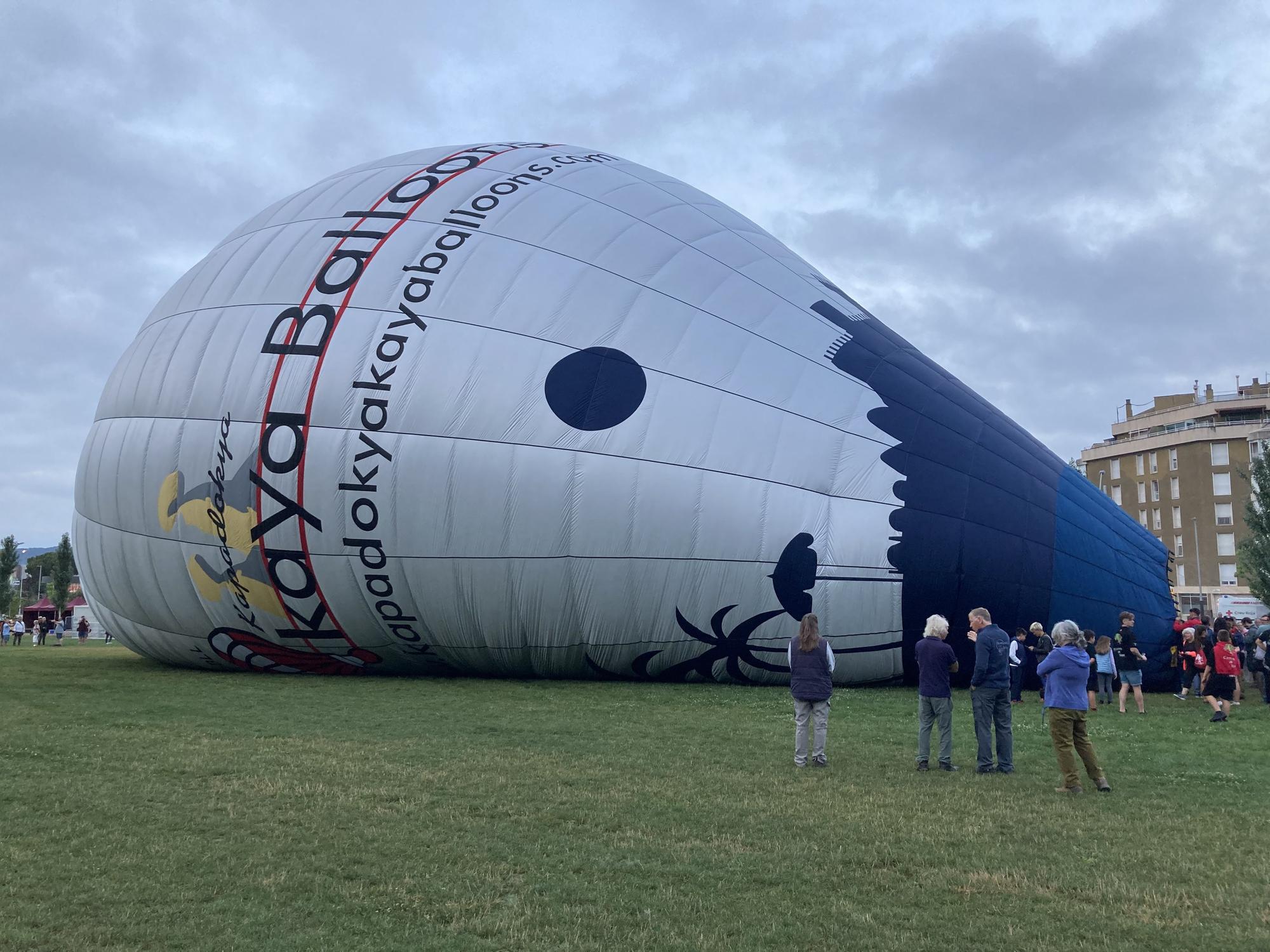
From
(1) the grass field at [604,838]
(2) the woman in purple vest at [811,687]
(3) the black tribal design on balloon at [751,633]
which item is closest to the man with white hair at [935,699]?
(1) the grass field at [604,838]

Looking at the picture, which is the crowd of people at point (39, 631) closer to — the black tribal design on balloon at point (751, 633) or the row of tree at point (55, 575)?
the row of tree at point (55, 575)

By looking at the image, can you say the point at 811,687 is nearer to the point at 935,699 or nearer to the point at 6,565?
the point at 935,699

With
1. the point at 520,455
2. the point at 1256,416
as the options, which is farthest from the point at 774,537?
the point at 1256,416

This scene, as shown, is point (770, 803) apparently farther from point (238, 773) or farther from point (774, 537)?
point (774, 537)

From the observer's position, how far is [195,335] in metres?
14.2

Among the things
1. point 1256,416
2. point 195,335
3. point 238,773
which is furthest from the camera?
point 1256,416

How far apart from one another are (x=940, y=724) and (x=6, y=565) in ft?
202

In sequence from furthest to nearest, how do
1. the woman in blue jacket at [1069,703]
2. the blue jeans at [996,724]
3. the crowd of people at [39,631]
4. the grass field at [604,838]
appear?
the crowd of people at [39,631] → the blue jeans at [996,724] → the woman in blue jacket at [1069,703] → the grass field at [604,838]

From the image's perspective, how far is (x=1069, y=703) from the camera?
7.33 m

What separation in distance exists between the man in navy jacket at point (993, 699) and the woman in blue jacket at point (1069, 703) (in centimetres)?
41

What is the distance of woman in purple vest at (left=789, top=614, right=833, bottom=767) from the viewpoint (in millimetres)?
7957

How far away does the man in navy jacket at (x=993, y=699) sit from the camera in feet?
25.9

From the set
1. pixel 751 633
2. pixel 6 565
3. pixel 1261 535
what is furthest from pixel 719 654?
pixel 6 565

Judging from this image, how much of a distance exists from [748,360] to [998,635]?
17.3ft
